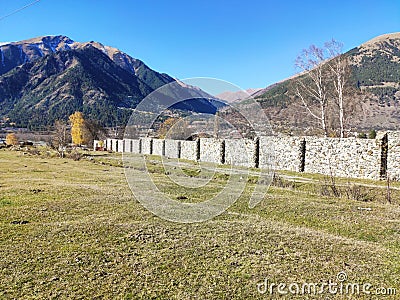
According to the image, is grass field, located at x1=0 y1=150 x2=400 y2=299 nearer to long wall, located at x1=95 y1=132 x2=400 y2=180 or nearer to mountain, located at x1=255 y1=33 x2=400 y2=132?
long wall, located at x1=95 y1=132 x2=400 y2=180

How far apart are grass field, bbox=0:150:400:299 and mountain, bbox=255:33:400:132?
23.7m

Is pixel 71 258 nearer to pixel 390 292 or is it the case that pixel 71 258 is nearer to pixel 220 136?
pixel 390 292

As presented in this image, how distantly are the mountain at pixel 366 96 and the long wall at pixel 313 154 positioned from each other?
7919mm

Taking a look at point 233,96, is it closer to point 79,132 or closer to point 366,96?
point 366,96

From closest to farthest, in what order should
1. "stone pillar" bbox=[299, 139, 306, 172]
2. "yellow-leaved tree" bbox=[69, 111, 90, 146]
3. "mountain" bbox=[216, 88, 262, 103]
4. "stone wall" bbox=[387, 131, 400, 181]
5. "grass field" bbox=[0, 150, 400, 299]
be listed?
"grass field" bbox=[0, 150, 400, 299] < "mountain" bbox=[216, 88, 262, 103] < "stone wall" bbox=[387, 131, 400, 181] < "stone pillar" bbox=[299, 139, 306, 172] < "yellow-leaved tree" bbox=[69, 111, 90, 146]

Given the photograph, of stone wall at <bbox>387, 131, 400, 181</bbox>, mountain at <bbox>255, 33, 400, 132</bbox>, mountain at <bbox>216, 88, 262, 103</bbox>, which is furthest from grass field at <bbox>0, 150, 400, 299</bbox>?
mountain at <bbox>255, 33, 400, 132</bbox>

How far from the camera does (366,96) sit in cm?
3250

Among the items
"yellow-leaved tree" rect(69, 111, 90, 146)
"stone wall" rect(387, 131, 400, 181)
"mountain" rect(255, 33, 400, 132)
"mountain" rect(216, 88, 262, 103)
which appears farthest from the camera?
"yellow-leaved tree" rect(69, 111, 90, 146)

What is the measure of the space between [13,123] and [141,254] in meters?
155

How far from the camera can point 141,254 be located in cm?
520

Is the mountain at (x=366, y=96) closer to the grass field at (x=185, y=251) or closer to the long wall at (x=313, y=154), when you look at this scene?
the long wall at (x=313, y=154)

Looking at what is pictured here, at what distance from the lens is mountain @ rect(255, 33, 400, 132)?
3308cm

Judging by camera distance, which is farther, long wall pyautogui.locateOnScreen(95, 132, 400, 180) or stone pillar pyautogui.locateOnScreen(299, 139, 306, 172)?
stone pillar pyautogui.locateOnScreen(299, 139, 306, 172)

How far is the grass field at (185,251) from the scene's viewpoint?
13.3 ft
